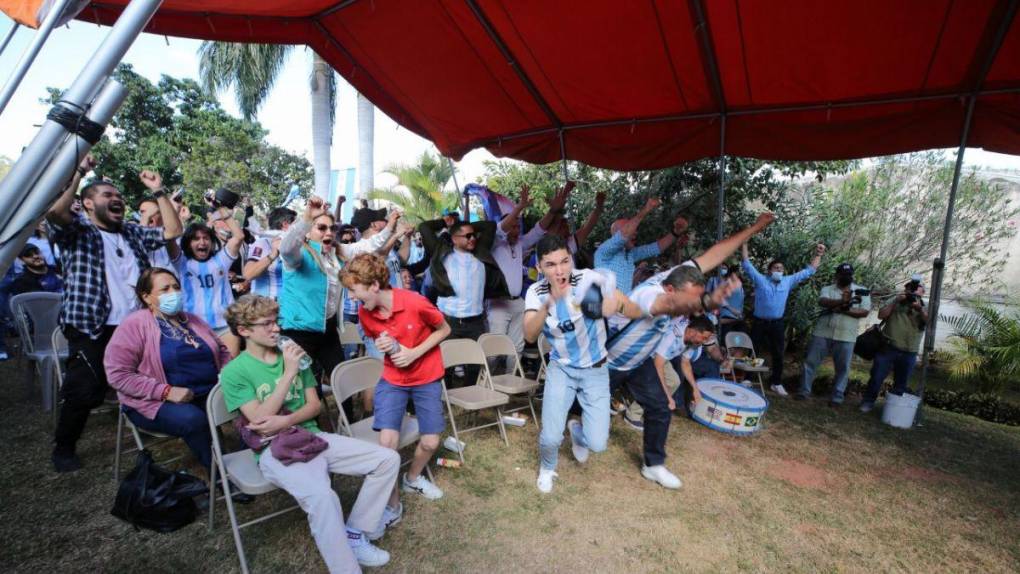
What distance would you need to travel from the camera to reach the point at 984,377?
6910 millimetres

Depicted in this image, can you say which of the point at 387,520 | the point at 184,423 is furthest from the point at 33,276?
the point at 387,520

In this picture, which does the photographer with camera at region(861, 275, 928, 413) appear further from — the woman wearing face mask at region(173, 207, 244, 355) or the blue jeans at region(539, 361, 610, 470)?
the woman wearing face mask at region(173, 207, 244, 355)

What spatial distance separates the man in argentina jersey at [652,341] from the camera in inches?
117

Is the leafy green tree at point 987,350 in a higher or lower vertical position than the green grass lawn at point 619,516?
higher

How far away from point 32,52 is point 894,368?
25.5 ft

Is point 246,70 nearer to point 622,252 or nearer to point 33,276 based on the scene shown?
point 33,276

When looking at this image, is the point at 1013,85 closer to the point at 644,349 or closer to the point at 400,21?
the point at 644,349

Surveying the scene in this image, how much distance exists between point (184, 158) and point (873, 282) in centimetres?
2374

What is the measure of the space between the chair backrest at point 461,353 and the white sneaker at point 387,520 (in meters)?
1.31

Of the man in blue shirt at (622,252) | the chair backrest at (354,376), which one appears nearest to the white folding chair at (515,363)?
the chair backrest at (354,376)

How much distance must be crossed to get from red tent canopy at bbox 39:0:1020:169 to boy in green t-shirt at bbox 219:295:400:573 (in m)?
2.83

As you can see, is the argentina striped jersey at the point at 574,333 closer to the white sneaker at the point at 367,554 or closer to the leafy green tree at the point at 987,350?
the white sneaker at the point at 367,554

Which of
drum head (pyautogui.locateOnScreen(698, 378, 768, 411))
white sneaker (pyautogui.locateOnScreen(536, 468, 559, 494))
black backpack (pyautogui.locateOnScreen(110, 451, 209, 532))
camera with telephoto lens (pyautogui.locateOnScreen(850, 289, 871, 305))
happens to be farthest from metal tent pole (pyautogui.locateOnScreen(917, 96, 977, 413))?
black backpack (pyautogui.locateOnScreen(110, 451, 209, 532))

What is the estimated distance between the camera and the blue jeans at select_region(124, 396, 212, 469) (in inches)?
113
